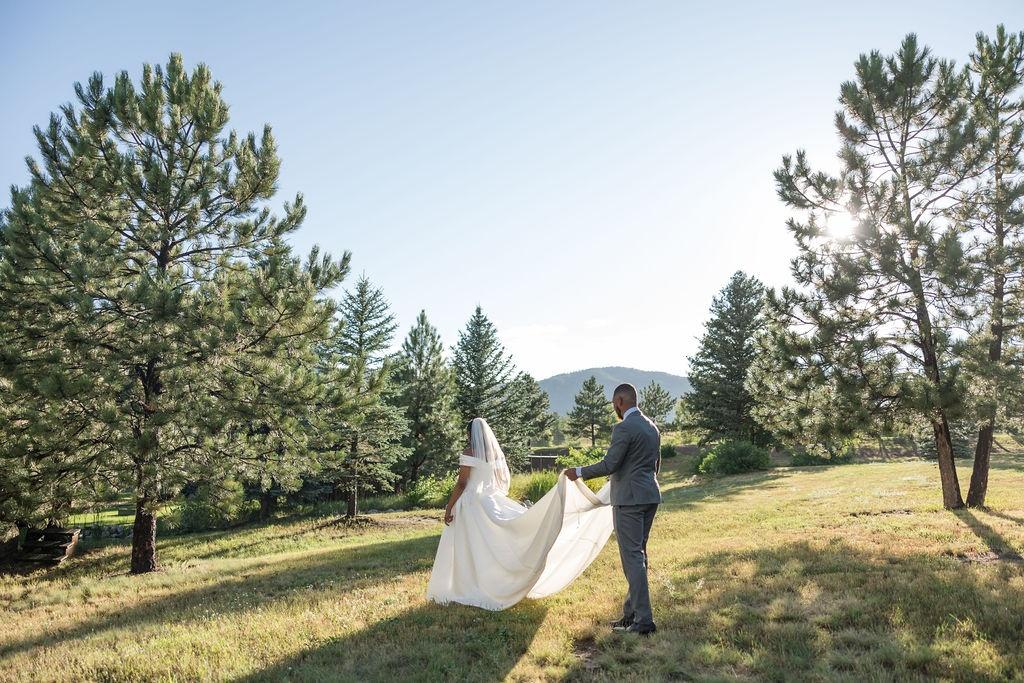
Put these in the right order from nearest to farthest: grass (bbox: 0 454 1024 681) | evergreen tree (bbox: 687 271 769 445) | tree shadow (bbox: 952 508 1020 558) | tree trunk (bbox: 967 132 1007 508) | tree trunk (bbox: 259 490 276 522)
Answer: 1. grass (bbox: 0 454 1024 681)
2. tree shadow (bbox: 952 508 1020 558)
3. tree trunk (bbox: 967 132 1007 508)
4. tree trunk (bbox: 259 490 276 522)
5. evergreen tree (bbox: 687 271 769 445)

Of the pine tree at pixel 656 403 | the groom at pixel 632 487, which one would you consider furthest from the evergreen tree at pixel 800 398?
the pine tree at pixel 656 403

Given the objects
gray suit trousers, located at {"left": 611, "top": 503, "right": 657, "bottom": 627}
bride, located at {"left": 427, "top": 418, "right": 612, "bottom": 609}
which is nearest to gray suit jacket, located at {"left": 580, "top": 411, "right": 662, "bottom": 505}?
gray suit trousers, located at {"left": 611, "top": 503, "right": 657, "bottom": 627}

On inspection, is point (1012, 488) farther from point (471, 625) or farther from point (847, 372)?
point (471, 625)

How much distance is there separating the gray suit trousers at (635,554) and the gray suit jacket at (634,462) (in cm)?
12

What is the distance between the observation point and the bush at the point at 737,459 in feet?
88.7

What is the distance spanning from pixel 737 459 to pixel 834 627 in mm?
23409

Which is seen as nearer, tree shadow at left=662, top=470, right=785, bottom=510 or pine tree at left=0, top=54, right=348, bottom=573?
pine tree at left=0, top=54, right=348, bottom=573

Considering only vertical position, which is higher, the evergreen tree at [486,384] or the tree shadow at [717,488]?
the evergreen tree at [486,384]

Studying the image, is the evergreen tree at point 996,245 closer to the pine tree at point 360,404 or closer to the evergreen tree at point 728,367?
the pine tree at point 360,404

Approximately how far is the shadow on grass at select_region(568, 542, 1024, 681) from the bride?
109cm

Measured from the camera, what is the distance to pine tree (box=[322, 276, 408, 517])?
12242mm

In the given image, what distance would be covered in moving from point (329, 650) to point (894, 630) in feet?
16.6

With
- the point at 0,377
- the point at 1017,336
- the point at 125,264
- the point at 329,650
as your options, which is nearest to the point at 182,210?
the point at 125,264

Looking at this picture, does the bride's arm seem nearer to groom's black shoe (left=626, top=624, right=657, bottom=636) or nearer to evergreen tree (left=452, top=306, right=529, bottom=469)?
groom's black shoe (left=626, top=624, right=657, bottom=636)
